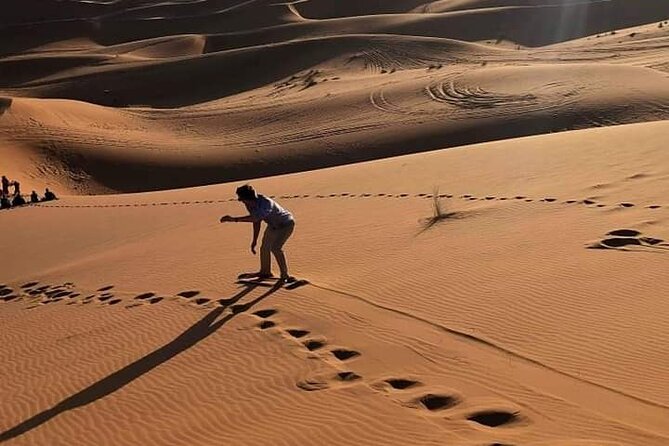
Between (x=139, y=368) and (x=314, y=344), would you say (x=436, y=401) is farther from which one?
(x=139, y=368)

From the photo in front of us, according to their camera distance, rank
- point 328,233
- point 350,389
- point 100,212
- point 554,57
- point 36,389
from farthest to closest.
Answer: point 554,57, point 100,212, point 328,233, point 36,389, point 350,389

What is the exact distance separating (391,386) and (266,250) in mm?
3557

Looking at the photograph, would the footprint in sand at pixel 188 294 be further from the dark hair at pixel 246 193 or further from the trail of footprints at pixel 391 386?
the trail of footprints at pixel 391 386

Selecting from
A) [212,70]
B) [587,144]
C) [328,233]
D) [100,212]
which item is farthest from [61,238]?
[212,70]

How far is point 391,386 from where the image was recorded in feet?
18.6

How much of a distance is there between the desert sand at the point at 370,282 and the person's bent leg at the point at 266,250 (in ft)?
1.03

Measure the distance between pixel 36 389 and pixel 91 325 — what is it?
1.79 metres

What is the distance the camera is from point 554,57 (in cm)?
3641

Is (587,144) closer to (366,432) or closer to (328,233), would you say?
(328,233)

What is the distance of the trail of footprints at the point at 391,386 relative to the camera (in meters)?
5.01

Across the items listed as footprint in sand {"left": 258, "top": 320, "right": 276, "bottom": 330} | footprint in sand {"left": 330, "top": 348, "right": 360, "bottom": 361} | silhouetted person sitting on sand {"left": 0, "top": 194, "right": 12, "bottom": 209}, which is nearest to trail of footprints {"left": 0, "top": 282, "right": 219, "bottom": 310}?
footprint in sand {"left": 258, "top": 320, "right": 276, "bottom": 330}

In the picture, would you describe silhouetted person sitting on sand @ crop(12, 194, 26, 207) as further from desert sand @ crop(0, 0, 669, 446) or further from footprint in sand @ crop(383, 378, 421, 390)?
footprint in sand @ crop(383, 378, 421, 390)

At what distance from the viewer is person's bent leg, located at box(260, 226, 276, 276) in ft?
28.9

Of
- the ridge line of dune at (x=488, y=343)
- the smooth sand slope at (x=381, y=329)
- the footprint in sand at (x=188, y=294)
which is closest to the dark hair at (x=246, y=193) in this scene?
the smooth sand slope at (x=381, y=329)
